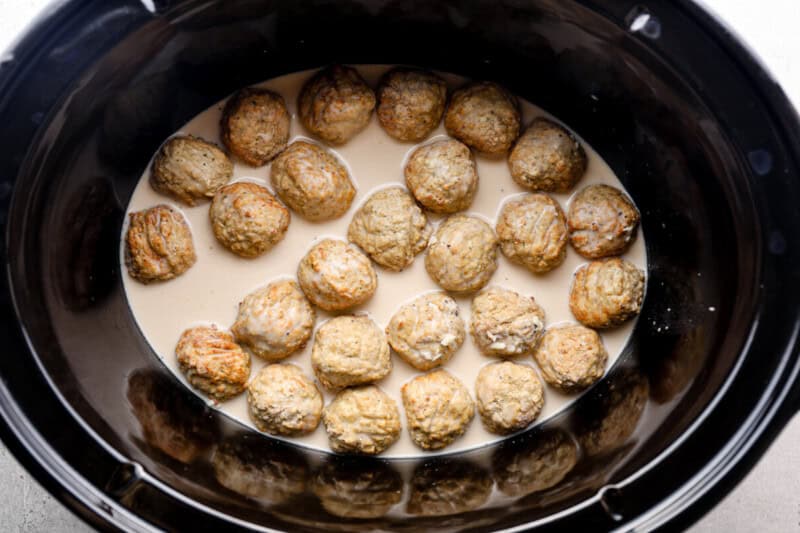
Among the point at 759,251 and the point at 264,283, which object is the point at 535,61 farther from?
the point at 264,283

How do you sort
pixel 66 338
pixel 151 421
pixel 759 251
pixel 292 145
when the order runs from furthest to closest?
pixel 292 145
pixel 151 421
pixel 66 338
pixel 759 251

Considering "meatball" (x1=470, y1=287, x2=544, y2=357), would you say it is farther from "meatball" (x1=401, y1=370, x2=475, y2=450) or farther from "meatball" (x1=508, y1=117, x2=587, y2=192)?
"meatball" (x1=508, y1=117, x2=587, y2=192)

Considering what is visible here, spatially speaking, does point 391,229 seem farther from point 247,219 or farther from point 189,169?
point 189,169

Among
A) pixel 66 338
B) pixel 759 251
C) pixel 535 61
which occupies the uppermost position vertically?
pixel 535 61

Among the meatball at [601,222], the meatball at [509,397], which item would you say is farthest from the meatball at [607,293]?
the meatball at [509,397]

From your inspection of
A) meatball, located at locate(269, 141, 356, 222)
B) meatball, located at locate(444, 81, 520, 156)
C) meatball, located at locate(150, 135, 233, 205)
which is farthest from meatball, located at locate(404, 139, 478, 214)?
meatball, located at locate(150, 135, 233, 205)

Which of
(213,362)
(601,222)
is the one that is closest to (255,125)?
(213,362)

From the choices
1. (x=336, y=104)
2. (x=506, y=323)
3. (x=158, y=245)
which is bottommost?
(x=158, y=245)

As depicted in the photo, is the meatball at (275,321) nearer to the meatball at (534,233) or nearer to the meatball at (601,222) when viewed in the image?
the meatball at (534,233)

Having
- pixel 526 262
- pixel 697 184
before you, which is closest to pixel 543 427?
pixel 526 262
